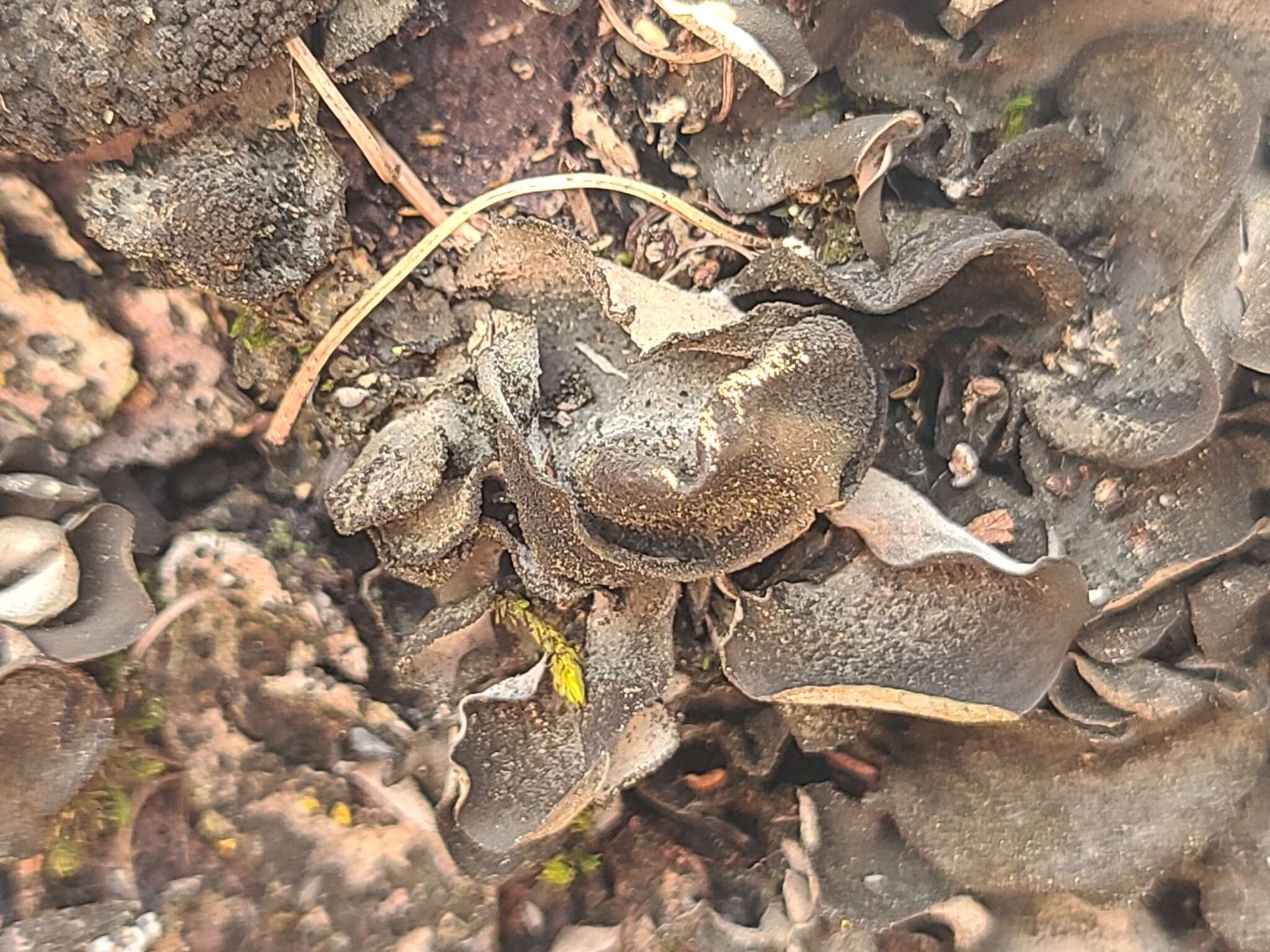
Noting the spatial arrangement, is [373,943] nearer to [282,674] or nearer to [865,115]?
[282,674]

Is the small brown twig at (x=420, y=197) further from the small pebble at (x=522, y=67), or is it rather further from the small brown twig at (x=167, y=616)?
the small brown twig at (x=167, y=616)

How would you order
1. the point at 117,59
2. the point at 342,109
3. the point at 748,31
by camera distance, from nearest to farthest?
the point at 117,59 → the point at 748,31 → the point at 342,109

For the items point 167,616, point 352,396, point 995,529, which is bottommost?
point 995,529

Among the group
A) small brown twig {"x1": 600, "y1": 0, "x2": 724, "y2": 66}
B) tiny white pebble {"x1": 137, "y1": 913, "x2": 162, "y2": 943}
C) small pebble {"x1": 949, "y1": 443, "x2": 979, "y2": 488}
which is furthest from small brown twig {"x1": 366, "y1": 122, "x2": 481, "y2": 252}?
tiny white pebble {"x1": 137, "y1": 913, "x2": 162, "y2": 943}

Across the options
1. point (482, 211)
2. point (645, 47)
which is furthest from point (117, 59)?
point (645, 47)

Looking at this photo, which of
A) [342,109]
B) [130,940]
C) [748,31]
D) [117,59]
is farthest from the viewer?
[130,940]

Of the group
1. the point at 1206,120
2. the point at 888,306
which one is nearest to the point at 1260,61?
the point at 1206,120

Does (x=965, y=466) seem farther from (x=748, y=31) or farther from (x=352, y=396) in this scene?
(x=352, y=396)
